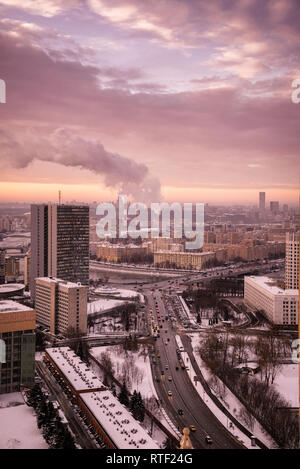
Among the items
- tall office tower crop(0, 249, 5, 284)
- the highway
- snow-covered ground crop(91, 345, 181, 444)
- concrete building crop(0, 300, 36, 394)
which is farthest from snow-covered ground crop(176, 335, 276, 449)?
tall office tower crop(0, 249, 5, 284)

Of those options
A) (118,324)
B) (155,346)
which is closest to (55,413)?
(155,346)

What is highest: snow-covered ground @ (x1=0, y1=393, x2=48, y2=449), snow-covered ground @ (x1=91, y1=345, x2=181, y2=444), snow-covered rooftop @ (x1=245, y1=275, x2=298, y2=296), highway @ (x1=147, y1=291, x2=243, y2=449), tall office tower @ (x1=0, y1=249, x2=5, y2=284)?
tall office tower @ (x1=0, y1=249, x2=5, y2=284)

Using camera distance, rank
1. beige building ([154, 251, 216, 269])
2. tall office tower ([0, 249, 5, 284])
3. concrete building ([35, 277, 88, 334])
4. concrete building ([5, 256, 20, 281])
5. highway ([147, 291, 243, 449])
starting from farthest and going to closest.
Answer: beige building ([154, 251, 216, 269]), concrete building ([5, 256, 20, 281]), tall office tower ([0, 249, 5, 284]), concrete building ([35, 277, 88, 334]), highway ([147, 291, 243, 449])

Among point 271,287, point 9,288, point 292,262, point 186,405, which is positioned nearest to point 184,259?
point 292,262

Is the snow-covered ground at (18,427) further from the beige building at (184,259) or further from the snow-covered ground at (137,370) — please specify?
the beige building at (184,259)

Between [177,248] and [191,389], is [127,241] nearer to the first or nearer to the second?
[177,248]

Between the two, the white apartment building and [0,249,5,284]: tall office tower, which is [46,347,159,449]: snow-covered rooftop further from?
[0,249,5,284]: tall office tower
